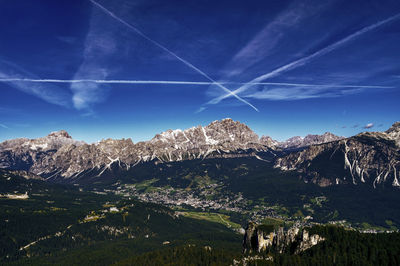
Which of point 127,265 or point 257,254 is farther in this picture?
point 127,265

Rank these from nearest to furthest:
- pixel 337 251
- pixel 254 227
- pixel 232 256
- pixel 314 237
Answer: pixel 337 251, pixel 314 237, pixel 232 256, pixel 254 227

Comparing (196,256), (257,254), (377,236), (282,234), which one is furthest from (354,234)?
(196,256)

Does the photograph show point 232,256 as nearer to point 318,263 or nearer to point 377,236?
point 318,263

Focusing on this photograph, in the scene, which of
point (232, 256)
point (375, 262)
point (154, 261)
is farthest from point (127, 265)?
point (375, 262)

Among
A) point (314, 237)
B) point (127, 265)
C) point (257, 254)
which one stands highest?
point (314, 237)

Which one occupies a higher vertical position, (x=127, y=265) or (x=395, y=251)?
(x=395, y=251)

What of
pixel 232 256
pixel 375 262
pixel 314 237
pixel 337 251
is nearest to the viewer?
pixel 375 262
